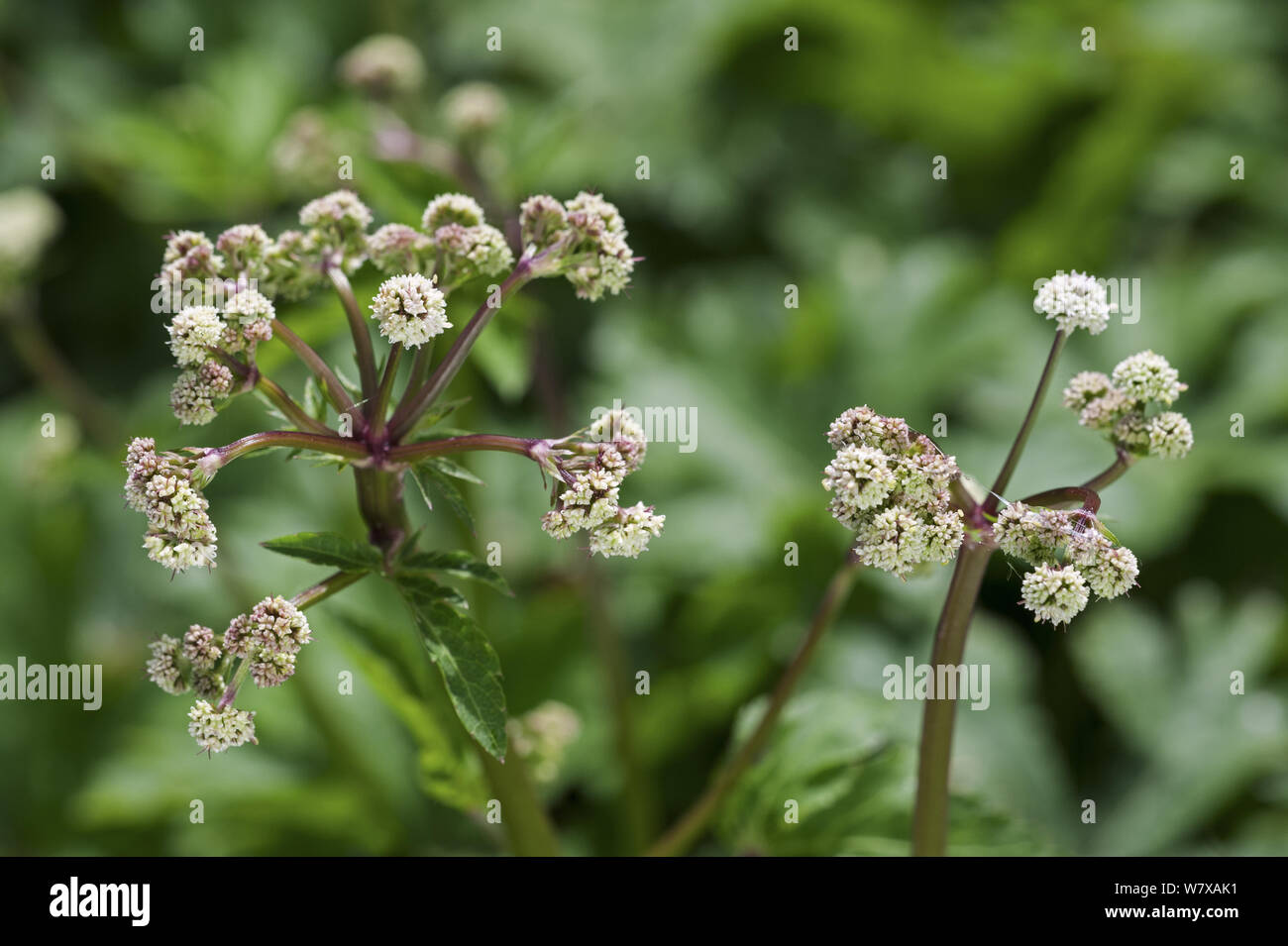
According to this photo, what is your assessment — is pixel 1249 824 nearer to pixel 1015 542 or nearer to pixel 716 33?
pixel 1015 542

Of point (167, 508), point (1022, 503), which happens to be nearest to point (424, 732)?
point (167, 508)

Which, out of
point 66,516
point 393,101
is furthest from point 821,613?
point 66,516

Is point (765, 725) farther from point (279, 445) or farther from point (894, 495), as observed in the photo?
point (279, 445)

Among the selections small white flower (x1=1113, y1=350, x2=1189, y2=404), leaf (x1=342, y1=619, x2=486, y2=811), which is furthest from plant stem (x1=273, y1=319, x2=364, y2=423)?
small white flower (x1=1113, y1=350, x2=1189, y2=404)

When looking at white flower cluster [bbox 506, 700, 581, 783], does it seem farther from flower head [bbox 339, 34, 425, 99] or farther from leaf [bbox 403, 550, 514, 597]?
flower head [bbox 339, 34, 425, 99]

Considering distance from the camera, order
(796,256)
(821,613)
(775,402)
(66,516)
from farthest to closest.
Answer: (796,256) → (775,402) → (66,516) → (821,613)

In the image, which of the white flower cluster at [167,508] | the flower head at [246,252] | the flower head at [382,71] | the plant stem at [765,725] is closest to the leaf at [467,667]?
the white flower cluster at [167,508]

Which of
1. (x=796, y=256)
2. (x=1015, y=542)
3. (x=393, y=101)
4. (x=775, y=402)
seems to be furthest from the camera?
(x=796, y=256)
